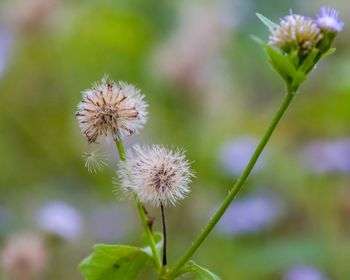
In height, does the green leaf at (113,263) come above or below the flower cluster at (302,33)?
below

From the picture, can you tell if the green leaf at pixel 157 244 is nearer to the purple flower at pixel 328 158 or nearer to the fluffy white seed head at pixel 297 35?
the fluffy white seed head at pixel 297 35

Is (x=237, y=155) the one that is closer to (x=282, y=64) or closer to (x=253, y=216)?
(x=253, y=216)

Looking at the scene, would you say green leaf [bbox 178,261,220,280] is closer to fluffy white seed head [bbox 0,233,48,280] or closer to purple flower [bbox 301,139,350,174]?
fluffy white seed head [bbox 0,233,48,280]

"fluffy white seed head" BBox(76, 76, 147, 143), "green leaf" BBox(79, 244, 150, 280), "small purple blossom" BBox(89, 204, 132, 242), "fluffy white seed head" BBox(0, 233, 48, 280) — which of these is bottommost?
"fluffy white seed head" BBox(0, 233, 48, 280)

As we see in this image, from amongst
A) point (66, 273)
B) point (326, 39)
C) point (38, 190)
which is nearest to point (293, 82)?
point (326, 39)

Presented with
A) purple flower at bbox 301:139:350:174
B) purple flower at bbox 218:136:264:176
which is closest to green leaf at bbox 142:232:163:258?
purple flower at bbox 301:139:350:174

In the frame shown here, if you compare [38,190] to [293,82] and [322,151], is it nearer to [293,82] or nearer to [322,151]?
[322,151]

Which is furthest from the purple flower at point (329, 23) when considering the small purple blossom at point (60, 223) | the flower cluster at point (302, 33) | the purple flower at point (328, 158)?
the purple flower at point (328, 158)
